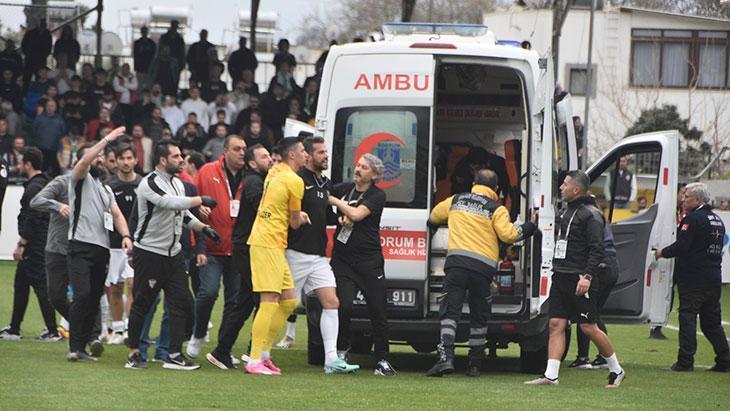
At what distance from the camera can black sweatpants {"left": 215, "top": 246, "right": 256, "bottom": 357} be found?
1208 centimetres

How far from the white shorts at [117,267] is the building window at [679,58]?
39.2 meters

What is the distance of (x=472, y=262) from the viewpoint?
12133 mm

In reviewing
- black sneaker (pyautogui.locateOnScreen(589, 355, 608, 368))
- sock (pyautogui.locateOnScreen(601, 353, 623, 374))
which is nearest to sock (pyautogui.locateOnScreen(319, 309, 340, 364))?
sock (pyautogui.locateOnScreen(601, 353, 623, 374))

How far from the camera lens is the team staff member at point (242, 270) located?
12086 mm

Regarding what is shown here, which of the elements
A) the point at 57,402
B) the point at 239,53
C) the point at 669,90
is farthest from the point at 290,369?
the point at 669,90

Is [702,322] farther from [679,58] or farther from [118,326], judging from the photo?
[679,58]

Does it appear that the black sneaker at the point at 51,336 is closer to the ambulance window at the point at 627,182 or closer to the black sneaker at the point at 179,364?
the black sneaker at the point at 179,364

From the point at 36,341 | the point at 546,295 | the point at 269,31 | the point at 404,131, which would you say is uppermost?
the point at 269,31

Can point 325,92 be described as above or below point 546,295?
above

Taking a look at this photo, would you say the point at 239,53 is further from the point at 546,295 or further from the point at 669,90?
the point at 669,90

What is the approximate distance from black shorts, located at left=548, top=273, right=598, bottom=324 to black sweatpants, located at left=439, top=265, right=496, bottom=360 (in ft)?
1.89

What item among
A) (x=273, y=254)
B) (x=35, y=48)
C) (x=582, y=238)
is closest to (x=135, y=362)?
(x=273, y=254)

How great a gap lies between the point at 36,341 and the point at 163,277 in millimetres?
3031

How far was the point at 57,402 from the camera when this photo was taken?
9680 mm
